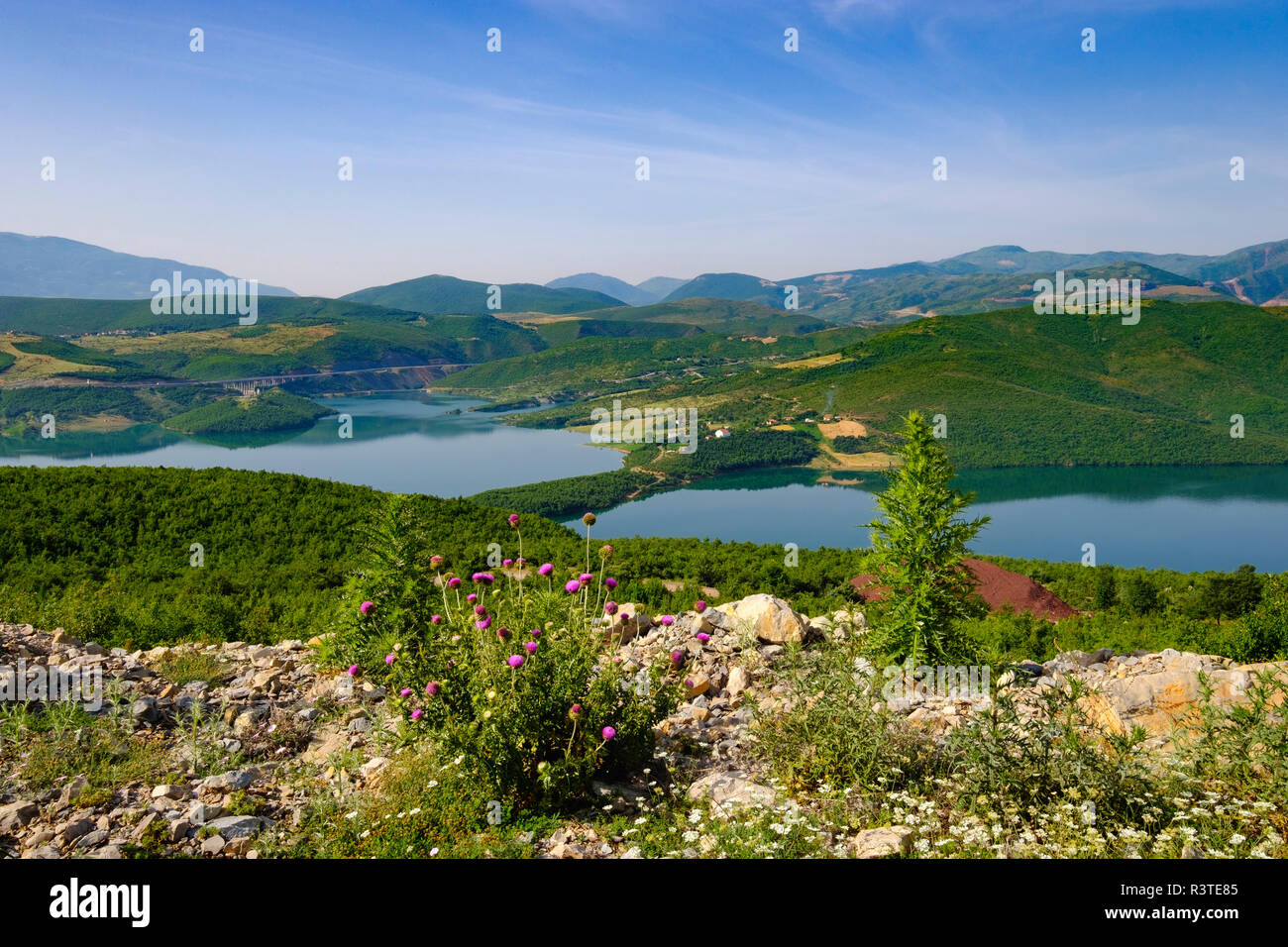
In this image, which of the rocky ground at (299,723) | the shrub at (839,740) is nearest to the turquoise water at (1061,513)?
the rocky ground at (299,723)

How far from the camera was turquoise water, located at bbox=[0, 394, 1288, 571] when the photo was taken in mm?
64375

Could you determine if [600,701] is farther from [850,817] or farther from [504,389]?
[504,389]

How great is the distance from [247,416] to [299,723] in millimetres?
136179

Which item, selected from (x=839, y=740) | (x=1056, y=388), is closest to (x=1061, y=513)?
(x=1056, y=388)

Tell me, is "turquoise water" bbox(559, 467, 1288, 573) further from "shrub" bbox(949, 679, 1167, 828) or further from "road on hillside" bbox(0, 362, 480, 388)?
"road on hillside" bbox(0, 362, 480, 388)

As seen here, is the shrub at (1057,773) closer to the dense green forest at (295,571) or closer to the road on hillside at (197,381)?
the dense green forest at (295,571)

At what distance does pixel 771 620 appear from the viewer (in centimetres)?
884

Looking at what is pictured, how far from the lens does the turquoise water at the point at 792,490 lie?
211 feet

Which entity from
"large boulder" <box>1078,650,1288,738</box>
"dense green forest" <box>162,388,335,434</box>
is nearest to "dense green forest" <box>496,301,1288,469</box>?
"dense green forest" <box>162,388,335,434</box>

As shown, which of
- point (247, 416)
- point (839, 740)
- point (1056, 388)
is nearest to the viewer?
point (839, 740)

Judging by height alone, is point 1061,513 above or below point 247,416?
below

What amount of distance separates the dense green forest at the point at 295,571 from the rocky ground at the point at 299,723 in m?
1.67

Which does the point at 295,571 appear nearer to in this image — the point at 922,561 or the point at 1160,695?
the point at 922,561

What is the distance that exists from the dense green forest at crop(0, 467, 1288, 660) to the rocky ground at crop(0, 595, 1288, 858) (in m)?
1.67
